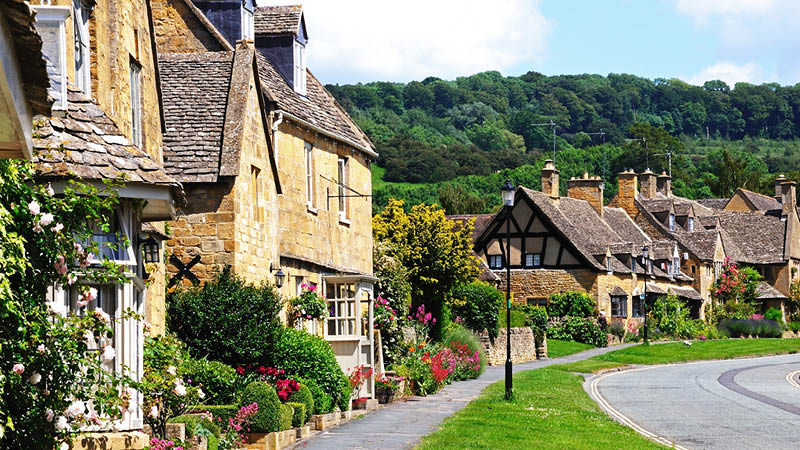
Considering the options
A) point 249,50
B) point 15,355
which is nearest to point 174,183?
point 15,355

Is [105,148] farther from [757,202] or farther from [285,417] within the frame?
[757,202]

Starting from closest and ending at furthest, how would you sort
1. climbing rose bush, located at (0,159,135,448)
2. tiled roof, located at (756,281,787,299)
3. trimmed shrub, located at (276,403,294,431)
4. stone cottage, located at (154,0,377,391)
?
climbing rose bush, located at (0,159,135,448) → trimmed shrub, located at (276,403,294,431) → stone cottage, located at (154,0,377,391) → tiled roof, located at (756,281,787,299)

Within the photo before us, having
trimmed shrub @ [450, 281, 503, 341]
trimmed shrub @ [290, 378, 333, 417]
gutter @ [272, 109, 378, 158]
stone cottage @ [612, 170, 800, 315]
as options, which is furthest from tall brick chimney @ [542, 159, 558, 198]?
trimmed shrub @ [290, 378, 333, 417]

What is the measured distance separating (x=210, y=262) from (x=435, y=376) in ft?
38.6

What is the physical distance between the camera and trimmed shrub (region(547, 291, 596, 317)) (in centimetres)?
5884

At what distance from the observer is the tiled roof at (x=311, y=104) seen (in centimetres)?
2559

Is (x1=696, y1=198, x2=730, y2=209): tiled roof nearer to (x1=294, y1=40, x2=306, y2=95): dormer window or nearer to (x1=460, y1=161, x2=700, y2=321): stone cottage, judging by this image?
(x1=460, y1=161, x2=700, y2=321): stone cottage

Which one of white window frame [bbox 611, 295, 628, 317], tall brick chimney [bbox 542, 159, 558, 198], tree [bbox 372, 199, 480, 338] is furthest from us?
tall brick chimney [bbox 542, 159, 558, 198]

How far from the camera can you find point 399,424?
20781 mm

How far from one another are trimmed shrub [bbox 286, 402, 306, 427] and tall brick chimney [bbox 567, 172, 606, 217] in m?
53.9

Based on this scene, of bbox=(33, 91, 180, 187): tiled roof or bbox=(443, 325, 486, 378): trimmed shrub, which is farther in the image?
bbox=(443, 325, 486, 378): trimmed shrub

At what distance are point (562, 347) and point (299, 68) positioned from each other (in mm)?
29060

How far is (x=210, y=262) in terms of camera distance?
63.9ft

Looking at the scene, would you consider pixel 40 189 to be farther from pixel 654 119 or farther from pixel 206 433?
pixel 654 119
